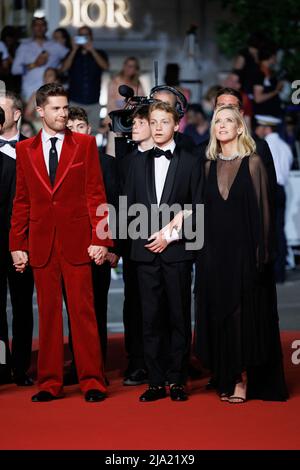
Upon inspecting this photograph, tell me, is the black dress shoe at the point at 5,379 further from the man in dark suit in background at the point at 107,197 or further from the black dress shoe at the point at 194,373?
the black dress shoe at the point at 194,373

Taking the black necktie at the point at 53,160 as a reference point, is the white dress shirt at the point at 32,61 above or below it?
above

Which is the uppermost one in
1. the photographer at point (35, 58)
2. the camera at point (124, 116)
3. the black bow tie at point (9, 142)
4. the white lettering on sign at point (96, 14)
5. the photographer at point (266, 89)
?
the white lettering on sign at point (96, 14)

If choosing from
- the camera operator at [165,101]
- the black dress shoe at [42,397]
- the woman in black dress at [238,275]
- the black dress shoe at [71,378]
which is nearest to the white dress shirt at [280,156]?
the camera operator at [165,101]

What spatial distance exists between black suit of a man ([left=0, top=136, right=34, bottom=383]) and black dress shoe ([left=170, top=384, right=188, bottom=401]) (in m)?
1.10

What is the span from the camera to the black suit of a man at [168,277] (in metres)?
7.90

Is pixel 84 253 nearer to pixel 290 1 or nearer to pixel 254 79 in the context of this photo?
pixel 254 79

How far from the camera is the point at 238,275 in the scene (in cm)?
775

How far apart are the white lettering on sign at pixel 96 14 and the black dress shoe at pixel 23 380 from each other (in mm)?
13262

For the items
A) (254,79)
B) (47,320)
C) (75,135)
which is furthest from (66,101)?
(254,79)

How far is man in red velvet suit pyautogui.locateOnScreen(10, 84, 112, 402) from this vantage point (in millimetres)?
7785

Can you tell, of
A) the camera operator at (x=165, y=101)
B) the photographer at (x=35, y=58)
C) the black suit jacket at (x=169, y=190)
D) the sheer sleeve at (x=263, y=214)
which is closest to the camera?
the sheer sleeve at (x=263, y=214)

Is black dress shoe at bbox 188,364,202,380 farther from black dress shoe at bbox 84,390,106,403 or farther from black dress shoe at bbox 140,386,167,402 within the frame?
black dress shoe at bbox 84,390,106,403

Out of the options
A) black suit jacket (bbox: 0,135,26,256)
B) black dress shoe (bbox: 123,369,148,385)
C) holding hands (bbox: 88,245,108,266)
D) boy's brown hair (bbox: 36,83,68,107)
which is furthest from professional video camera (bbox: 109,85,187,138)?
black dress shoe (bbox: 123,369,148,385)

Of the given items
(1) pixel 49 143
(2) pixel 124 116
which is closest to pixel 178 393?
(1) pixel 49 143
